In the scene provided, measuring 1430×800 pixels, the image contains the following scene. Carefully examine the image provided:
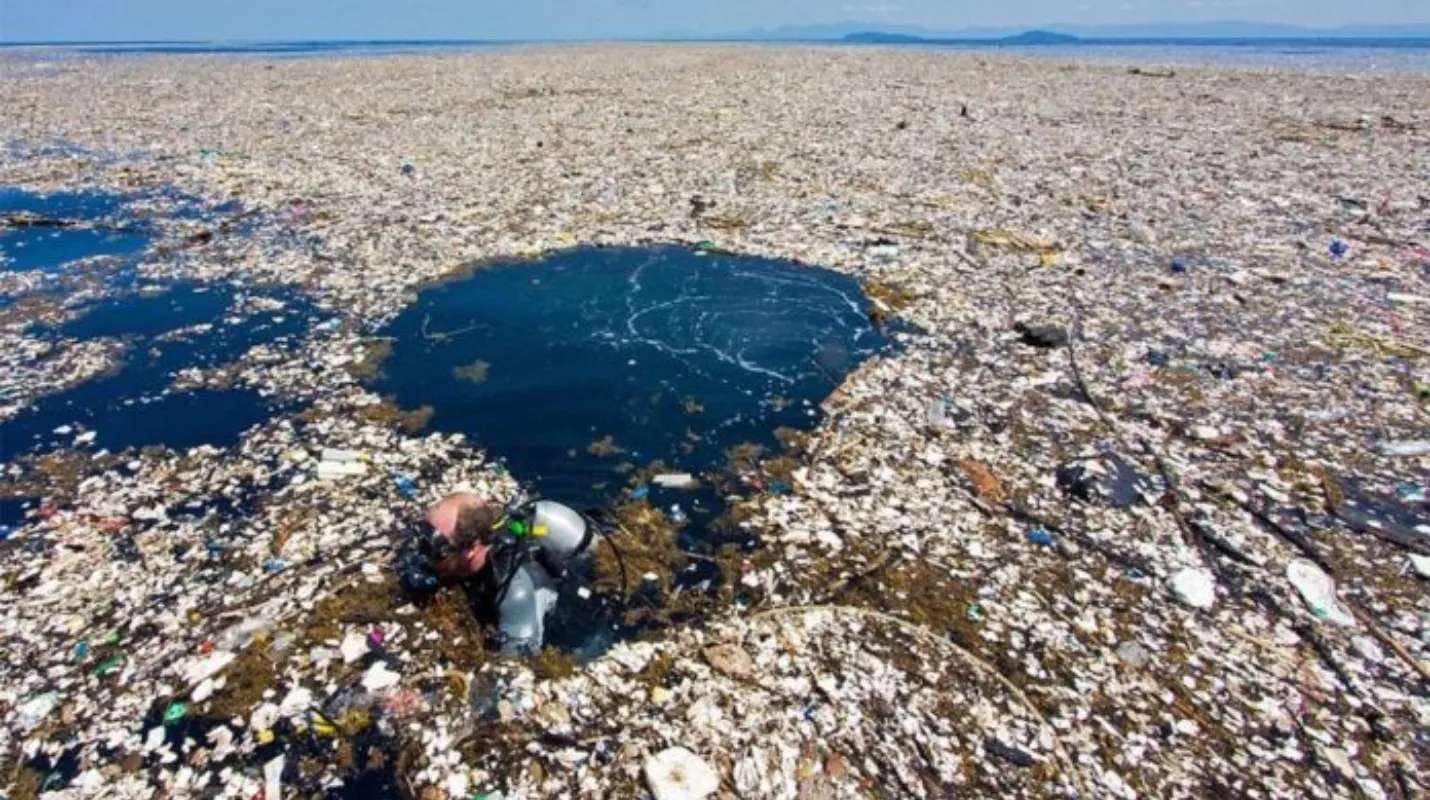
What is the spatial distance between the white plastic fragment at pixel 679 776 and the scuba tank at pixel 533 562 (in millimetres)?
1132

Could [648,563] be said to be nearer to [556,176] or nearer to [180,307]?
[180,307]

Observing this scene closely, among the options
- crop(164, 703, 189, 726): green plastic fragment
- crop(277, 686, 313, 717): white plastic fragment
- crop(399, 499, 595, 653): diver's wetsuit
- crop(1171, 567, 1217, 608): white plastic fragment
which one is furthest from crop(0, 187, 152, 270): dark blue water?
crop(1171, 567, 1217, 608): white plastic fragment

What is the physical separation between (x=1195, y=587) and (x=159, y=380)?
9.76 metres

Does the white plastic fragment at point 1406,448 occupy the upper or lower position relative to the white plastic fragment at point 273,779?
upper

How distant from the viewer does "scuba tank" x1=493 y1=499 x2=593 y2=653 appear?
4539 millimetres

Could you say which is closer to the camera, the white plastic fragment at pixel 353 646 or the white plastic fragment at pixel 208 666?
the white plastic fragment at pixel 208 666

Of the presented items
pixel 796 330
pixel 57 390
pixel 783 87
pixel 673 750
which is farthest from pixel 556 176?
pixel 783 87

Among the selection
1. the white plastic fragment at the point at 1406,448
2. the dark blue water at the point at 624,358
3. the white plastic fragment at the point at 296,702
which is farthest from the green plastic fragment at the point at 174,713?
the white plastic fragment at the point at 1406,448

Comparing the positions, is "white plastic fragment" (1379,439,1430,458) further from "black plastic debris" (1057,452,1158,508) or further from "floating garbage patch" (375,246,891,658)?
"floating garbage patch" (375,246,891,658)

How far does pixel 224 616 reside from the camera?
4.68 m

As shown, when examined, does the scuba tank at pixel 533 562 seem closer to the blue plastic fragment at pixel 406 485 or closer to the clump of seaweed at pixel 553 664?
the clump of seaweed at pixel 553 664

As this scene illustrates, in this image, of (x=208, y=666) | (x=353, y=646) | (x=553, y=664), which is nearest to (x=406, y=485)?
(x=353, y=646)

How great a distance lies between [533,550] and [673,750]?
165 cm

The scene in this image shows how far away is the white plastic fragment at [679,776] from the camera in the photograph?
12.0ft
